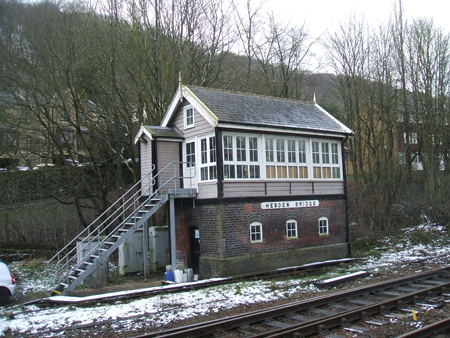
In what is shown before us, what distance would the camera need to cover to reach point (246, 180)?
1536 centimetres

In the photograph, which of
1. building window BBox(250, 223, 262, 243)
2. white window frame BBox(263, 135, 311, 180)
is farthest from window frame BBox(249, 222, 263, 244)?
white window frame BBox(263, 135, 311, 180)

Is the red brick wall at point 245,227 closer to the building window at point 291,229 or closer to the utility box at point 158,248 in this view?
the building window at point 291,229

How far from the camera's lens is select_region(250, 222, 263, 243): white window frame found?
50.8 feet

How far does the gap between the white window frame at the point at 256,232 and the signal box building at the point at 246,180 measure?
37 mm

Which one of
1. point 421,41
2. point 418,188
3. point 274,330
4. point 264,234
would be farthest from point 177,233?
point 421,41

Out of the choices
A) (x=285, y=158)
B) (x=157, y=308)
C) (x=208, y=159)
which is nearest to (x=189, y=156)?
(x=208, y=159)

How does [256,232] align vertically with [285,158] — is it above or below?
below

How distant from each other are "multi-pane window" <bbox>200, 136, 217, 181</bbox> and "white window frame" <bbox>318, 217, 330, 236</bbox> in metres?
5.56

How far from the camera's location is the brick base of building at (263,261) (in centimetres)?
1459

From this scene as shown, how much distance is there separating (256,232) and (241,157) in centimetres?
282

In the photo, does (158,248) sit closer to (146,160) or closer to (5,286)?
(146,160)

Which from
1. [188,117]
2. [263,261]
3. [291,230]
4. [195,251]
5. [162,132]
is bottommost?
[263,261]

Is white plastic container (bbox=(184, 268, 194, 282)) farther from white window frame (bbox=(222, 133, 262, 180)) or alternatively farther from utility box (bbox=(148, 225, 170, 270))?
white window frame (bbox=(222, 133, 262, 180))

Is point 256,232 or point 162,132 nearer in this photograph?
point 256,232
